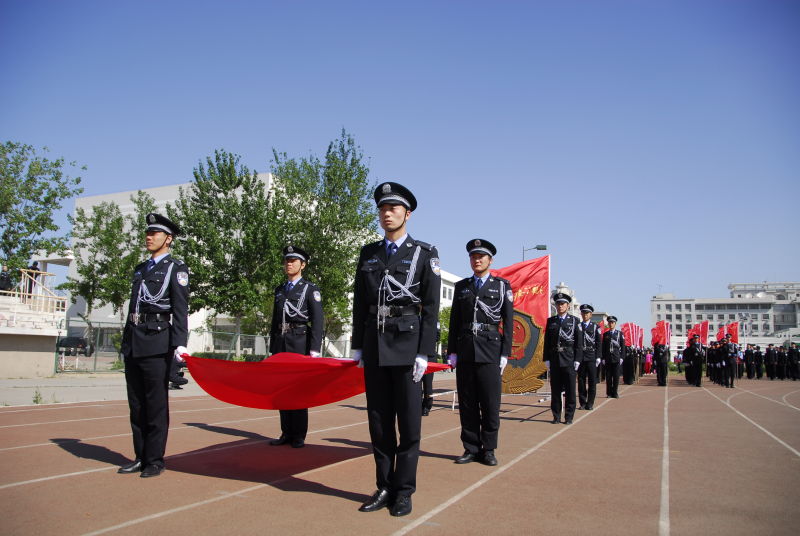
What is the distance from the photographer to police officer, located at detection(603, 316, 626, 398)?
667 inches

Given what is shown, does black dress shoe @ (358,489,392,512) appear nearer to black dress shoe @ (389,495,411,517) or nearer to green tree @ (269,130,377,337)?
black dress shoe @ (389,495,411,517)

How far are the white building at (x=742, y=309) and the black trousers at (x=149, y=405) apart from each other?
475ft

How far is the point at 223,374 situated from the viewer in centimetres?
568

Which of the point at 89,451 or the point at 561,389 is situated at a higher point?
the point at 561,389

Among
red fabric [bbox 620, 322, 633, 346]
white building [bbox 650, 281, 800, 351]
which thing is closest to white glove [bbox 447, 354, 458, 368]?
red fabric [bbox 620, 322, 633, 346]

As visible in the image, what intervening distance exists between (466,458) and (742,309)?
185225mm

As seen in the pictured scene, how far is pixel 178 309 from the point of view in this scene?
557cm

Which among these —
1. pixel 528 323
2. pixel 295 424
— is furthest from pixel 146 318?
pixel 528 323

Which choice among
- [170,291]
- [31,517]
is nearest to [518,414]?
[170,291]

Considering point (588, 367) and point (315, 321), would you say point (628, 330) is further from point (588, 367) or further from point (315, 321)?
point (315, 321)

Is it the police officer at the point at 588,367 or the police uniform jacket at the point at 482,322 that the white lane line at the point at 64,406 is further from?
the police officer at the point at 588,367

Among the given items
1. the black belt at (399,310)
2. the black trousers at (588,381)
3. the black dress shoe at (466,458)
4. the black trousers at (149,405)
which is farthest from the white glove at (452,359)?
the black trousers at (588,381)

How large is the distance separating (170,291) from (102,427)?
12.7ft

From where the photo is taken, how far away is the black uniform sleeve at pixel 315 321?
7.22m
